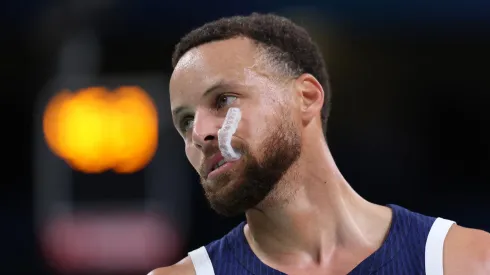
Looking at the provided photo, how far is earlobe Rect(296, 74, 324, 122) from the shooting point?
1969 millimetres

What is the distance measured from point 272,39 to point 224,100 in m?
0.24

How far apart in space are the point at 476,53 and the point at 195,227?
217 centimetres

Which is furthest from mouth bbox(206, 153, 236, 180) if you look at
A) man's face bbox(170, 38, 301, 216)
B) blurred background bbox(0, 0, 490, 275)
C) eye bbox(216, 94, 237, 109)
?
blurred background bbox(0, 0, 490, 275)

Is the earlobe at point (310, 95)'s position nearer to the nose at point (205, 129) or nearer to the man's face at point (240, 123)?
the man's face at point (240, 123)

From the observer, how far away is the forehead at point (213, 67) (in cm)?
185

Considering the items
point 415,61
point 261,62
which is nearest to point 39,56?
point 415,61

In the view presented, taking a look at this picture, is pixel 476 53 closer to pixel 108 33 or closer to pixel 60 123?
pixel 108 33

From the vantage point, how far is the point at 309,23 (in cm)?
474

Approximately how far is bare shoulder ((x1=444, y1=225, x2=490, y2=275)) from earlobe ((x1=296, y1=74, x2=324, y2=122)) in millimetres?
459

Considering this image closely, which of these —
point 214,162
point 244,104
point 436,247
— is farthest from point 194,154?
point 436,247

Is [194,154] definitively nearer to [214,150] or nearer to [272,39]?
[214,150]

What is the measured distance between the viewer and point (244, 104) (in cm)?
183

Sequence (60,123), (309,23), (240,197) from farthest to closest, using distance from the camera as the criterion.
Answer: (60,123) → (309,23) → (240,197)

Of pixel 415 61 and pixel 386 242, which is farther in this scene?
pixel 415 61
